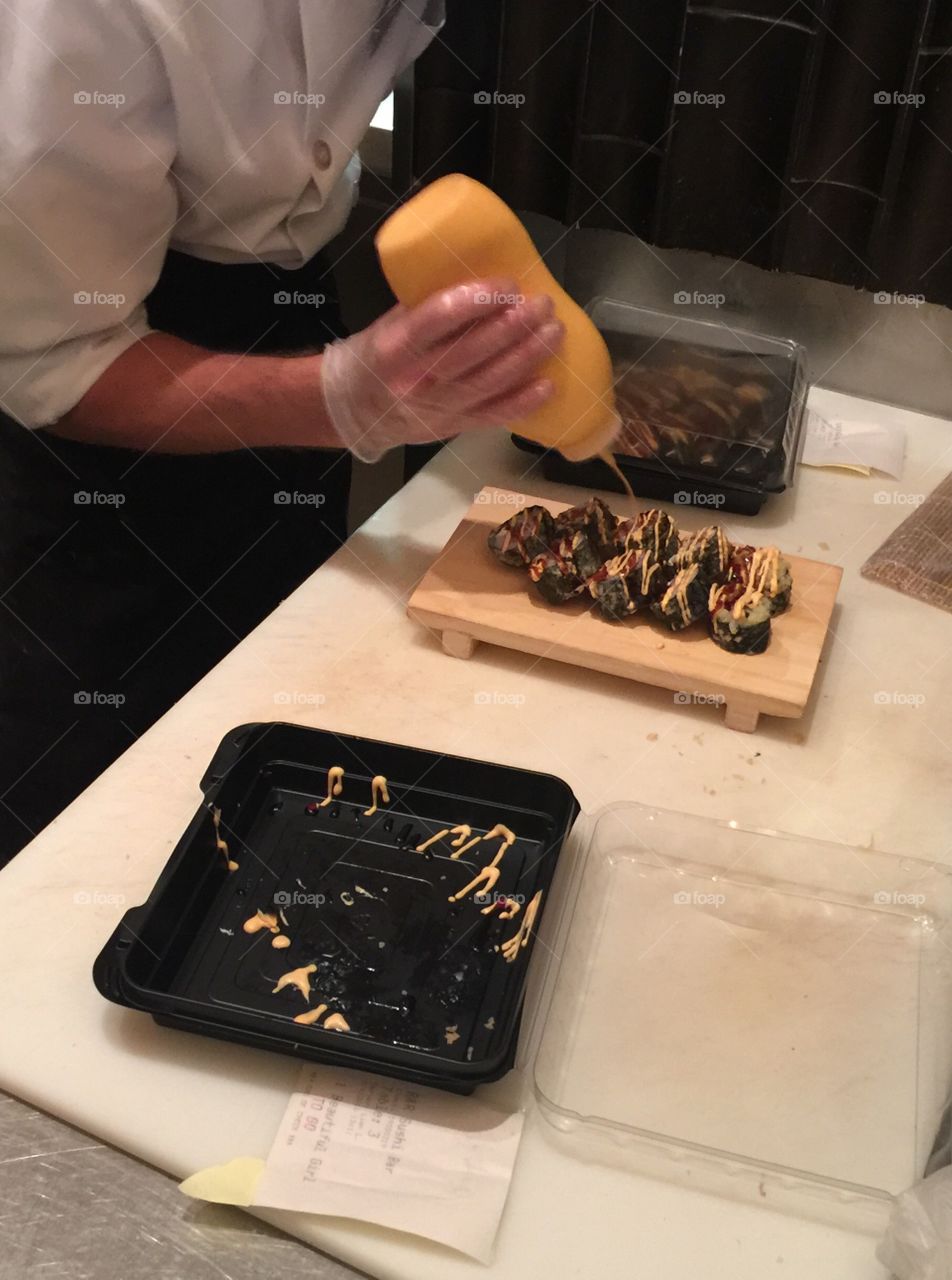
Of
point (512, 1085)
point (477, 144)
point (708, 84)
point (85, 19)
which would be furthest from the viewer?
point (477, 144)

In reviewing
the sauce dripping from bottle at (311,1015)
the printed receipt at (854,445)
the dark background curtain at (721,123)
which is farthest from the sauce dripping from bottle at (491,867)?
the dark background curtain at (721,123)

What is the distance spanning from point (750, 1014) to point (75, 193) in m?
0.71

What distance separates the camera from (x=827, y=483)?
109 centimetres

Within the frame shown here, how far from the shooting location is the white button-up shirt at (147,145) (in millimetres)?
735

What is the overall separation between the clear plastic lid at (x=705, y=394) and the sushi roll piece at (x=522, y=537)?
0.16 metres

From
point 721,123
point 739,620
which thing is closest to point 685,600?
point 739,620

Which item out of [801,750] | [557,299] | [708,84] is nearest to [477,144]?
[708,84]

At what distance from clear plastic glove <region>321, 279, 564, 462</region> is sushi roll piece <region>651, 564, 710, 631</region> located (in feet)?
0.58

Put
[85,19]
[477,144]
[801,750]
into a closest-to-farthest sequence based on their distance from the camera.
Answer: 1. [85,19]
2. [801,750]
3. [477,144]

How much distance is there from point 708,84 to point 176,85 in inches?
19.7

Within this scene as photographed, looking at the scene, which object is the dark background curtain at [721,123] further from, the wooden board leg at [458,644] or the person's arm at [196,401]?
the wooden board leg at [458,644]

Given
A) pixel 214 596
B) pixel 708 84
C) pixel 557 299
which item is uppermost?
pixel 708 84

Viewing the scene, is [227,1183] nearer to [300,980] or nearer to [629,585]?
[300,980]

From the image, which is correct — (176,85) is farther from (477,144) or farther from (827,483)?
(827,483)
